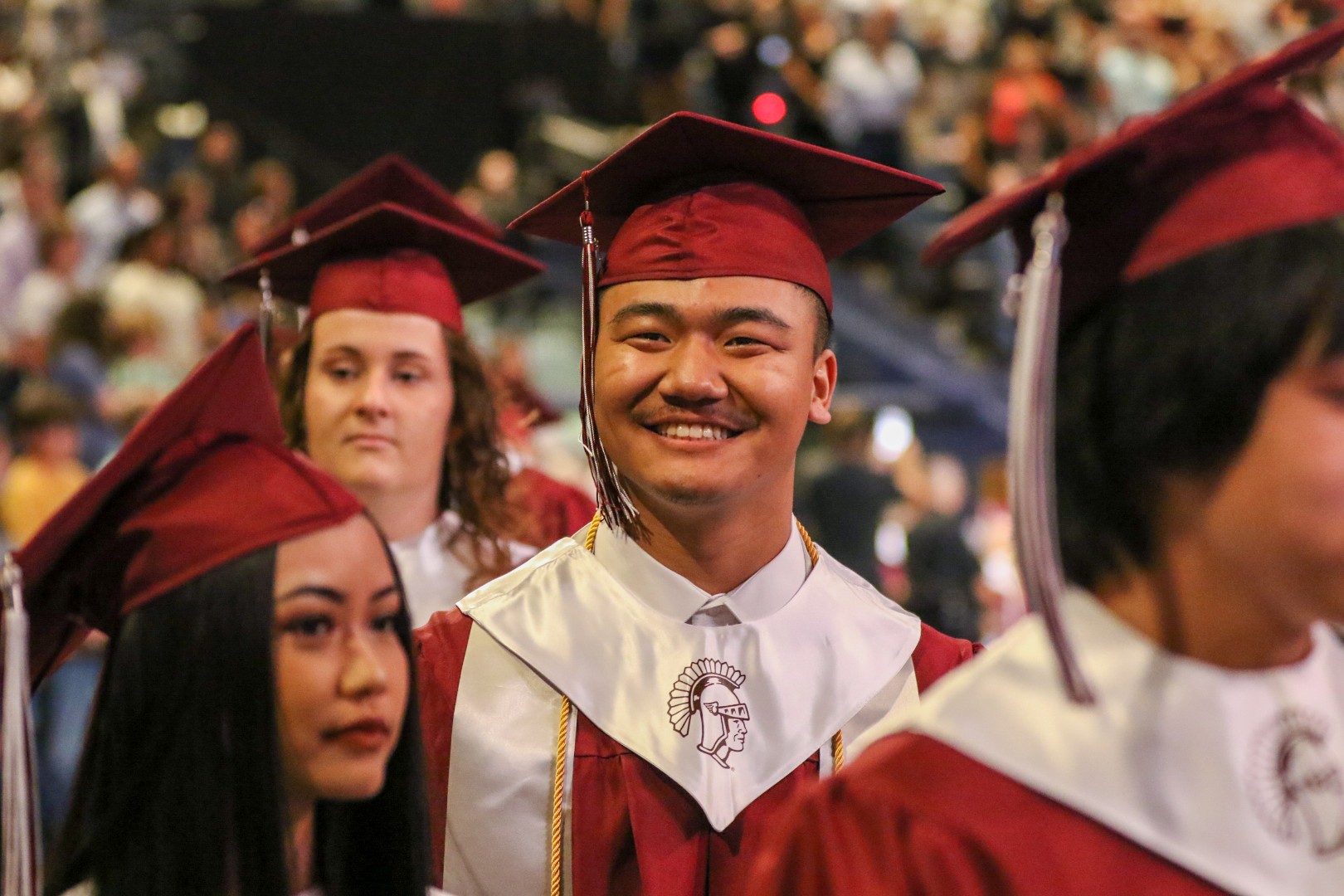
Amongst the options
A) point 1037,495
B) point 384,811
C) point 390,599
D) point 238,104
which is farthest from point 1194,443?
point 238,104

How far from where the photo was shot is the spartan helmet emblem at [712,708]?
7.64ft

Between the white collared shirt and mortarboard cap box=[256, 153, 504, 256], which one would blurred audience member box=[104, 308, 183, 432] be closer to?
mortarboard cap box=[256, 153, 504, 256]

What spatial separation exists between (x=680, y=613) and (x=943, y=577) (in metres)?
5.26

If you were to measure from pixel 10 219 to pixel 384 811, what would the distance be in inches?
294

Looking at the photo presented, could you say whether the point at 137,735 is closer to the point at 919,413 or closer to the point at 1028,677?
the point at 1028,677

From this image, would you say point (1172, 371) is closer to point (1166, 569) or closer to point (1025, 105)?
point (1166, 569)

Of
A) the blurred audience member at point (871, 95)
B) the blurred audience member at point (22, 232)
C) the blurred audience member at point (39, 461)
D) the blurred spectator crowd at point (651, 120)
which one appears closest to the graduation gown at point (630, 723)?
the blurred audience member at point (39, 461)

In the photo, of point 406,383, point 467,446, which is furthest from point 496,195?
point 406,383

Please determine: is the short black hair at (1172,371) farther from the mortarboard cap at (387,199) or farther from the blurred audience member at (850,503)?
the blurred audience member at (850,503)

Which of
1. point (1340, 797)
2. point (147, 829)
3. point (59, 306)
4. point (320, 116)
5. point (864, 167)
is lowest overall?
point (1340, 797)

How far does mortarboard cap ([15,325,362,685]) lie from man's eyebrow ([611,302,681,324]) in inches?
26.8

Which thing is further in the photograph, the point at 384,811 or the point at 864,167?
the point at 864,167

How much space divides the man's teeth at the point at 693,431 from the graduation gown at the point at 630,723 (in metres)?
0.29

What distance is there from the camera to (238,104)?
13.5 meters
